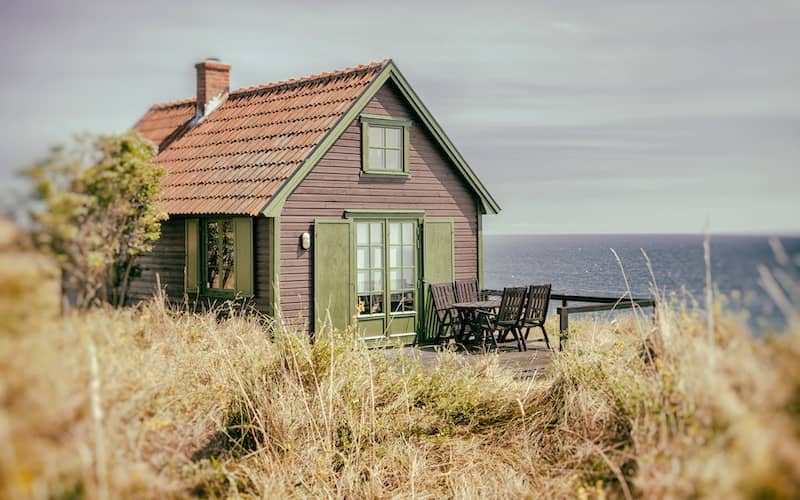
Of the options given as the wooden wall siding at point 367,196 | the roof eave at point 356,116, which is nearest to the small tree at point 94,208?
the wooden wall siding at point 367,196

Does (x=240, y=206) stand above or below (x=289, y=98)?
below

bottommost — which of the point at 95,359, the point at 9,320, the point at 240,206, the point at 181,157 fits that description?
the point at 95,359

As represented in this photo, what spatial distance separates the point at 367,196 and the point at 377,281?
1.59 meters

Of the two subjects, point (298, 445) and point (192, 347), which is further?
point (192, 347)

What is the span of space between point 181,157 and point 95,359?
13.1 metres

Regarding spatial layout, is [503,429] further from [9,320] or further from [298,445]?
[9,320]

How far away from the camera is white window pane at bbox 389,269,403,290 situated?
1570 centimetres

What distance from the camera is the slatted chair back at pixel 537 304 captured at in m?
14.5

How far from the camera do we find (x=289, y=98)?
1711cm

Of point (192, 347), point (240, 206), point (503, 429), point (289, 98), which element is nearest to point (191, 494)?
point (192, 347)

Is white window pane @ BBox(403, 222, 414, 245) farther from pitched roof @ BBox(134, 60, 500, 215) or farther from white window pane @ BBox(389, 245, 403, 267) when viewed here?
pitched roof @ BBox(134, 60, 500, 215)

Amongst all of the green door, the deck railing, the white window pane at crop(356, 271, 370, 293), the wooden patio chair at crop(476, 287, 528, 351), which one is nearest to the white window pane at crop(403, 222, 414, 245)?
the green door

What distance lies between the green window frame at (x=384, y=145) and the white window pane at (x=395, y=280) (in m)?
1.85

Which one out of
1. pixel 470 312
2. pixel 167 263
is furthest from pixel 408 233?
pixel 167 263
